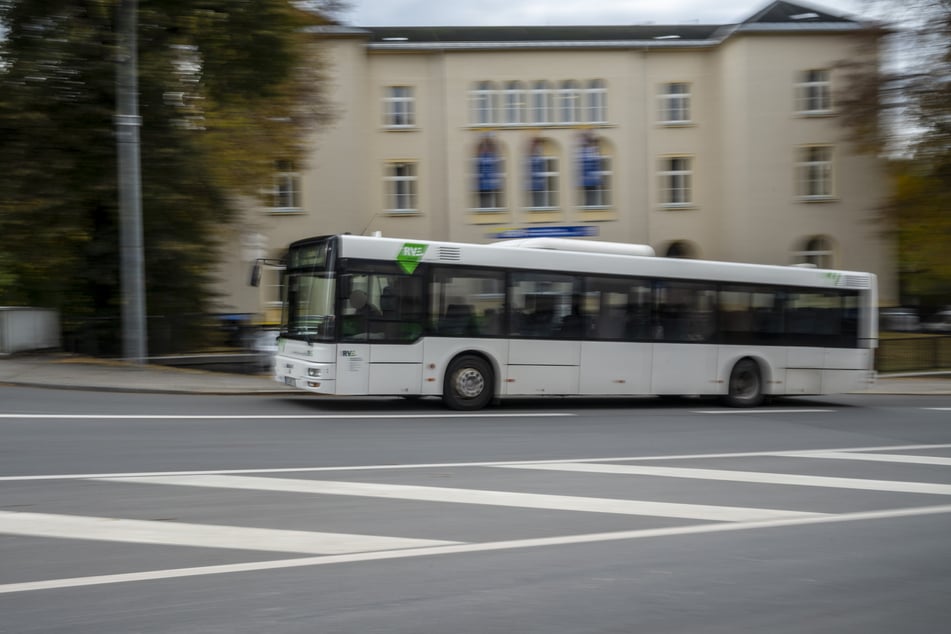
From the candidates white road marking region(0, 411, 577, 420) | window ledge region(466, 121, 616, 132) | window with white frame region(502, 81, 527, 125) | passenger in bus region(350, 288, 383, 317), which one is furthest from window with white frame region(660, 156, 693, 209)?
passenger in bus region(350, 288, 383, 317)

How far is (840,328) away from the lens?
60.6ft

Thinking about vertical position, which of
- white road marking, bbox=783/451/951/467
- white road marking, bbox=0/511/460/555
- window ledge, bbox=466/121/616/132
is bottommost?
white road marking, bbox=783/451/951/467

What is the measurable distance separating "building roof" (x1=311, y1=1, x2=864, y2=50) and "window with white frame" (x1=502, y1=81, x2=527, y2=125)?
67.1 inches

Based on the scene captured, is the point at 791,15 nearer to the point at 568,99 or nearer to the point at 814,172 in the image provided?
the point at 814,172

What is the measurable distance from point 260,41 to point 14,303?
328 inches

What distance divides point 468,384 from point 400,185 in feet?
97.3

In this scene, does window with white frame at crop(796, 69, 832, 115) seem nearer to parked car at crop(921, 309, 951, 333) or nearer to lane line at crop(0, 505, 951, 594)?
parked car at crop(921, 309, 951, 333)

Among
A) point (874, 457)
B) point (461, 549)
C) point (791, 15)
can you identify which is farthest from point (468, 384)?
point (791, 15)

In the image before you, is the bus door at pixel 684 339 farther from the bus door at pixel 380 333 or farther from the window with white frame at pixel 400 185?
the window with white frame at pixel 400 185

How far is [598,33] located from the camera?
4816cm

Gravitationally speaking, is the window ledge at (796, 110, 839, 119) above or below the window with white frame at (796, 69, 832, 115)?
below

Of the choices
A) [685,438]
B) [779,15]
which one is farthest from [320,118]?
[779,15]

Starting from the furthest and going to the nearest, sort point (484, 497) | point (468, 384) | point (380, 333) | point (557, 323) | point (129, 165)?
1. point (129, 165)
2. point (557, 323)
3. point (468, 384)
4. point (380, 333)
5. point (484, 497)

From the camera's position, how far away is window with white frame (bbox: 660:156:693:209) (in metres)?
44.9
